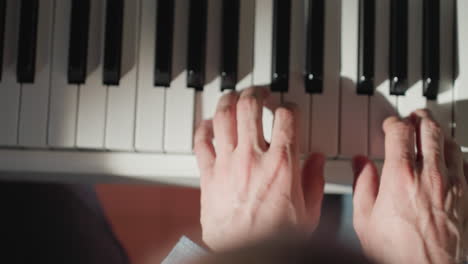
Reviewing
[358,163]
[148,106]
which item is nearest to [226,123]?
[148,106]

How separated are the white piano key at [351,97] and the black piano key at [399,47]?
0.06m

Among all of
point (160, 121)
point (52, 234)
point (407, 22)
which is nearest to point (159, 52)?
point (160, 121)

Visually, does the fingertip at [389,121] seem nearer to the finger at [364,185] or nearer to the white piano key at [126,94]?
the finger at [364,185]

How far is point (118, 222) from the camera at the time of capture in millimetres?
1189

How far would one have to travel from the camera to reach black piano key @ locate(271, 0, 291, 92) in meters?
0.87

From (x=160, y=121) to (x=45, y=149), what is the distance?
21 centimetres

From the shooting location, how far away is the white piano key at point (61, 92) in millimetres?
857

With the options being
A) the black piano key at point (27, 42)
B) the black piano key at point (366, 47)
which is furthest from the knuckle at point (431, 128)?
the black piano key at point (27, 42)

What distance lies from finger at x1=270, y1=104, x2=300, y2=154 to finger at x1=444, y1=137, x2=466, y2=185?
0.91 feet

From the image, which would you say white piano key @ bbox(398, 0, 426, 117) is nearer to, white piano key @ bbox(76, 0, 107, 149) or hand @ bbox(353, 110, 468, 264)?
hand @ bbox(353, 110, 468, 264)

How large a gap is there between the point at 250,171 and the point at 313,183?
12 cm

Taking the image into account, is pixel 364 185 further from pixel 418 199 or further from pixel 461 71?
pixel 461 71

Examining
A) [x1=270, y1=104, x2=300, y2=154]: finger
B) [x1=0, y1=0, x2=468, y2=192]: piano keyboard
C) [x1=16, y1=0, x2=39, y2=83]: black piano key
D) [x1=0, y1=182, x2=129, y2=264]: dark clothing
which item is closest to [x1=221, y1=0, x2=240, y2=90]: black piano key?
[x1=0, y1=0, x2=468, y2=192]: piano keyboard

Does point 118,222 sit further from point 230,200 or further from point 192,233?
point 230,200
